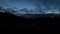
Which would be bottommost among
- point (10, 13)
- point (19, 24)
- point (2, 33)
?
point (2, 33)

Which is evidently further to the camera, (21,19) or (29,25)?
(29,25)

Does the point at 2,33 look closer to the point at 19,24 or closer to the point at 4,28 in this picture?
the point at 4,28

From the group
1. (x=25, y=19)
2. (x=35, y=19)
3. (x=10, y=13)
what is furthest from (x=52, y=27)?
(x=10, y=13)

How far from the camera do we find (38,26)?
27.3 ft

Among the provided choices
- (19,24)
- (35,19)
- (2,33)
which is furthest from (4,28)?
(35,19)

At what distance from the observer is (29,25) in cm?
843

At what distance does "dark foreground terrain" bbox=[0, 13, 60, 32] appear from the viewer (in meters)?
8.05

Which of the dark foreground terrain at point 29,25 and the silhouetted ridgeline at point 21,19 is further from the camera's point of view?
the dark foreground terrain at point 29,25

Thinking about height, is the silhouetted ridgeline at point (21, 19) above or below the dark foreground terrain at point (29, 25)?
above

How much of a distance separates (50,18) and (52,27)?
30.1 inches

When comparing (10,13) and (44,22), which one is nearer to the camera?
(10,13)

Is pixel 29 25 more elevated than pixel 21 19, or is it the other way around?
pixel 21 19

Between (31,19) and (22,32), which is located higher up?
(31,19)

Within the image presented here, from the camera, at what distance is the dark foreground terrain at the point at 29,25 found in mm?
8055
